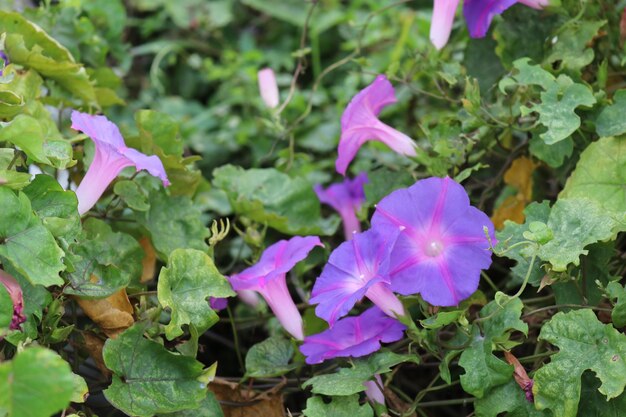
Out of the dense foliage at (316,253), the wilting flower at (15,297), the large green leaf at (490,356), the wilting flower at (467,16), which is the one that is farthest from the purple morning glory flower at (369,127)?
the wilting flower at (15,297)

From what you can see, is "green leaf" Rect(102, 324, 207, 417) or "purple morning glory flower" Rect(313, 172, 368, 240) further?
"purple morning glory flower" Rect(313, 172, 368, 240)

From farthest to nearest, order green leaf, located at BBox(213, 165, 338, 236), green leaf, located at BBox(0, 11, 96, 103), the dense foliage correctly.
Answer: green leaf, located at BBox(213, 165, 338, 236), green leaf, located at BBox(0, 11, 96, 103), the dense foliage

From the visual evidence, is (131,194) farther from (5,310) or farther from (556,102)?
(556,102)

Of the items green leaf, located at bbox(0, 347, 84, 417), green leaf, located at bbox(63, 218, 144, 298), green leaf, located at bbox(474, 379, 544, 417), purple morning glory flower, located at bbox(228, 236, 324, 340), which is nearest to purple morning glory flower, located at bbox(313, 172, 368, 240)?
purple morning glory flower, located at bbox(228, 236, 324, 340)

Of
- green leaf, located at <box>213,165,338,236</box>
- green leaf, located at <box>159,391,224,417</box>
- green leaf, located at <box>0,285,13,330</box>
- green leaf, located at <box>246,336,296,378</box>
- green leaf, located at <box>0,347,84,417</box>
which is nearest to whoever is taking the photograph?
green leaf, located at <box>0,347,84,417</box>

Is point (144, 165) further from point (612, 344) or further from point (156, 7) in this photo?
point (156, 7)

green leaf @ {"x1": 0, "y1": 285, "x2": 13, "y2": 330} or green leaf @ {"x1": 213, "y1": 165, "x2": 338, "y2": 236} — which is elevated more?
green leaf @ {"x1": 0, "y1": 285, "x2": 13, "y2": 330}

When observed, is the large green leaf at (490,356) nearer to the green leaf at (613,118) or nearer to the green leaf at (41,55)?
the green leaf at (613,118)

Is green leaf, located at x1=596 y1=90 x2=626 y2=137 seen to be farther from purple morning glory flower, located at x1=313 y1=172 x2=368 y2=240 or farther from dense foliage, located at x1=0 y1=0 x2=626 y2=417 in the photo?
purple morning glory flower, located at x1=313 y1=172 x2=368 y2=240

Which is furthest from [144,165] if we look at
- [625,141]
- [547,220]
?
[625,141]
